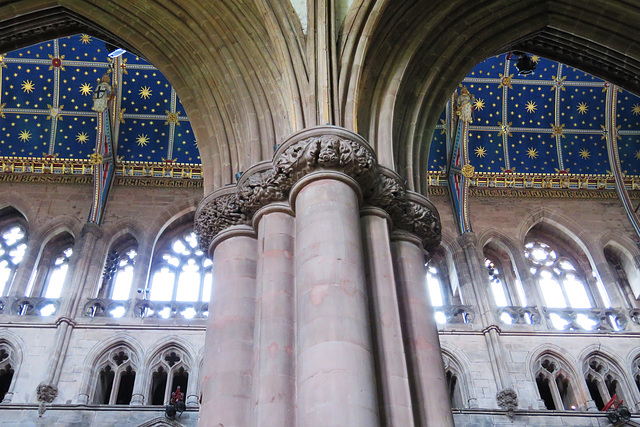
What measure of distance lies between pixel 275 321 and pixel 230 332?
1.83 feet

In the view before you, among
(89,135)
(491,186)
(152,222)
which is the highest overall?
(89,135)

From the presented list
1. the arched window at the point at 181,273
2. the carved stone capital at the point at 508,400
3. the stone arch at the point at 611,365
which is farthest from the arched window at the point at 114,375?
the stone arch at the point at 611,365

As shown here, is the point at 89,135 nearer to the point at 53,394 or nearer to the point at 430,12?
the point at 53,394

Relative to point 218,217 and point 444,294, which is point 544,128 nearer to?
point 444,294

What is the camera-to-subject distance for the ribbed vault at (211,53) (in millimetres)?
7520

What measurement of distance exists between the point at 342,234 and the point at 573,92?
46.8 feet

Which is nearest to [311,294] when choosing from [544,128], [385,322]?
[385,322]

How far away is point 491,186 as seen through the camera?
17.6m

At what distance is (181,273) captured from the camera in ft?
51.8

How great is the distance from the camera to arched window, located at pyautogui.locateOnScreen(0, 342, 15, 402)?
13164mm

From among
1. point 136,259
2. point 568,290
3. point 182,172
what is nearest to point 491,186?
point 568,290

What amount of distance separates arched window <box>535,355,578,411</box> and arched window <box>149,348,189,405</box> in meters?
7.18

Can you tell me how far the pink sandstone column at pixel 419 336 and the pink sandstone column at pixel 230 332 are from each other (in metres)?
1.36

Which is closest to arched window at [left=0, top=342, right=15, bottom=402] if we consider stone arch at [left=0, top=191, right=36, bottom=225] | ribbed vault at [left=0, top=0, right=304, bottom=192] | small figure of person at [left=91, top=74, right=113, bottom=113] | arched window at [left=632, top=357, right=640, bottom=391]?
stone arch at [left=0, top=191, right=36, bottom=225]
